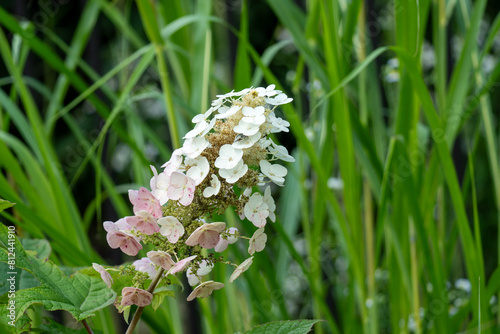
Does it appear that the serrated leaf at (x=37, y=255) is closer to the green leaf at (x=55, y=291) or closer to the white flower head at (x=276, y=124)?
the green leaf at (x=55, y=291)

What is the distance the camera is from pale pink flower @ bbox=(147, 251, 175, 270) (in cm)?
35

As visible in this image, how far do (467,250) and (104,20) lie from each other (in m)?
2.01

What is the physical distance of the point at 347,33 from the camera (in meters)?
0.71

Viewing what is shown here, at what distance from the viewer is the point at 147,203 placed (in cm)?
38

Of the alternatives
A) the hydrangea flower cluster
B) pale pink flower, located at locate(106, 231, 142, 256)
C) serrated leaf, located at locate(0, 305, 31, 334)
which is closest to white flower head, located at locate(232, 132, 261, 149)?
the hydrangea flower cluster

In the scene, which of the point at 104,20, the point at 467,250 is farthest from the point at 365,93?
the point at 104,20

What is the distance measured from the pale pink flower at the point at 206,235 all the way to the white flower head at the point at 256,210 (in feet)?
0.08

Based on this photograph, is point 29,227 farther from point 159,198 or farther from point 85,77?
point 85,77

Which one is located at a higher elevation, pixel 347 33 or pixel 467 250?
pixel 347 33

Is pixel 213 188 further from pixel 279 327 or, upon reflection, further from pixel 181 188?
pixel 279 327

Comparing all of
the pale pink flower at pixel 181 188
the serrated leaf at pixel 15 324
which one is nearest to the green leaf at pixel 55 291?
the serrated leaf at pixel 15 324

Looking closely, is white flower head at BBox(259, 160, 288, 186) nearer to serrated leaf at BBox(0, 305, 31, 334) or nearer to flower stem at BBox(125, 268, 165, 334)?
flower stem at BBox(125, 268, 165, 334)

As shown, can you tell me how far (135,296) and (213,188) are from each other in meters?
0.10

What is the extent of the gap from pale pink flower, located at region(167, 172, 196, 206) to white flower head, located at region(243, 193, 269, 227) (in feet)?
0.14
